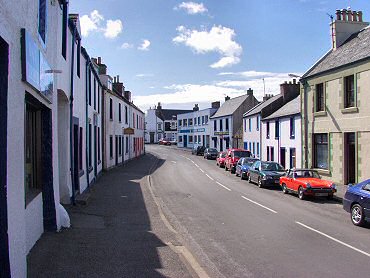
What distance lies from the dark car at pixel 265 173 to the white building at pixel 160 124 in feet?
271

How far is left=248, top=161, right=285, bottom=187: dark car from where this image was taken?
2369 centimetres

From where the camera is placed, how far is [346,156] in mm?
22719

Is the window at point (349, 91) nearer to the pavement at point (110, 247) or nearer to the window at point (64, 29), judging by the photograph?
the pavement at point (110, 247)

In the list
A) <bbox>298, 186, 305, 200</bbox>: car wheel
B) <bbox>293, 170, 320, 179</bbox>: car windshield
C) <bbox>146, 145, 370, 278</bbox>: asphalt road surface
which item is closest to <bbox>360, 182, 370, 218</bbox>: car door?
<bbox>146, 145, 370, 278</bbox>: asphalt road surface

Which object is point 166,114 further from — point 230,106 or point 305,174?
point 305,174

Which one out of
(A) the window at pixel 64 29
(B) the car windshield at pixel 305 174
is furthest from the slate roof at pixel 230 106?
(A) the window at pixel 64 29

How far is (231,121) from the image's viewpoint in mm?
55812

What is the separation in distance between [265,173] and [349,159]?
4599 millimetres

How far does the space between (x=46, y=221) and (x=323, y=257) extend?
6.26 metres

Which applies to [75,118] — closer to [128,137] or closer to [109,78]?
[109,78]

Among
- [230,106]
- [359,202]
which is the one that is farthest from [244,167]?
[230,106]

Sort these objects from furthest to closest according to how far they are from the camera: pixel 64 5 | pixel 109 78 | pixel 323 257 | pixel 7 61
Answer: pixel 109 78 < pixel 64 5 < pixel 323 257 < pixel 7 61

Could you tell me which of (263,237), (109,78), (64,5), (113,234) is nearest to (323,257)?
(263,237)

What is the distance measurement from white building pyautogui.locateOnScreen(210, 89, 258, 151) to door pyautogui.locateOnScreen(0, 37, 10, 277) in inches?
1848
